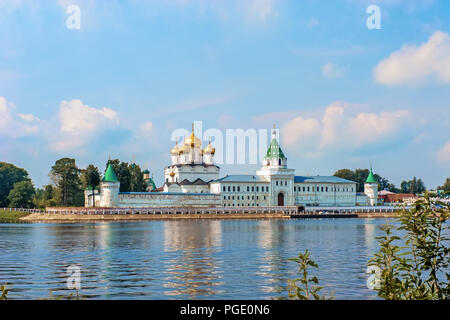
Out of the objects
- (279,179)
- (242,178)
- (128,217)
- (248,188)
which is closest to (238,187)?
(248,188)

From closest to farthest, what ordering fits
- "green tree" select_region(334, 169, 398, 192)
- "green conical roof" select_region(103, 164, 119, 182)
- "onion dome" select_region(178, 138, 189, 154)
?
"green conical roof" select_region(103, 164, 119, 182) → "onion dome" select_region(178, 138, 189, 154) → "green tree" select_region(334, 169, 398, 192)

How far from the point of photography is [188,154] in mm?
89750

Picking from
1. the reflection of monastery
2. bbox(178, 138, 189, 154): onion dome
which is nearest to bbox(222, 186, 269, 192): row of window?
the reflection of monastery

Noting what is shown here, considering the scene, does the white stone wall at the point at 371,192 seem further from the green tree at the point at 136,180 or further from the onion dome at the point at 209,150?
the green tree at the point at 136,180

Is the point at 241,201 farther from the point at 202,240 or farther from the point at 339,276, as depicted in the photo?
the point at 339,276

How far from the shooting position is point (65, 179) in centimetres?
8038

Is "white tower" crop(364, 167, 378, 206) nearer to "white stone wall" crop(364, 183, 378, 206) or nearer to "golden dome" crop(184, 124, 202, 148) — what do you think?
"white stone wall" crop(364, 183, 378, 206)

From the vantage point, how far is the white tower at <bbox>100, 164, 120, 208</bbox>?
245ft

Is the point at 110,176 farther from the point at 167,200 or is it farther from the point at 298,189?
the point at 298,189

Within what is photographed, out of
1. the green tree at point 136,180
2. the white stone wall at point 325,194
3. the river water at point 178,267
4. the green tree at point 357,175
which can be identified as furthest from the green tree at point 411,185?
the river water at point 178,267

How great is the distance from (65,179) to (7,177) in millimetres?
20928
